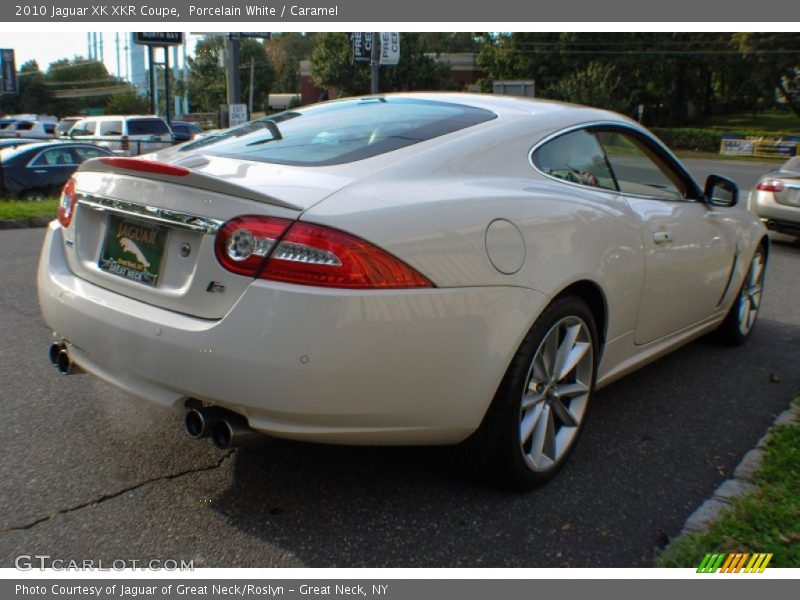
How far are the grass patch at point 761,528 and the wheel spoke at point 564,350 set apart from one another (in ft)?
2.59

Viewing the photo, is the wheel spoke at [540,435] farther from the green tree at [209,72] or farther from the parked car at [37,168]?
the green tree at [209,72]

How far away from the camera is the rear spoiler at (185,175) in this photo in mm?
2564

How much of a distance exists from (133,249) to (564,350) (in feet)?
5.70

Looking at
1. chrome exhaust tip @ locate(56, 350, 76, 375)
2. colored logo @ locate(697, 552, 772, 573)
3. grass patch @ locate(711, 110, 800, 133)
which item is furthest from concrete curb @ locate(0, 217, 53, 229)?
grass patch @ locate(711, 110, 800, 133)

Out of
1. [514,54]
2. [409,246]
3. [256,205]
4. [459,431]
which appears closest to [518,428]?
[459,431]

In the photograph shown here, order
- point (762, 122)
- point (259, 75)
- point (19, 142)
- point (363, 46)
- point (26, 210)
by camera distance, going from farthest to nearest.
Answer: point (259, 75)
point (762, 122)
point (363, 46)
point (19, 142)
point (26, 210)

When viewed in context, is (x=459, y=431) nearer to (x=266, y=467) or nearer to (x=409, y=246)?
(x=409, y=246)

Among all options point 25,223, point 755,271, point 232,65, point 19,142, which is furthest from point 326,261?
point 19,142

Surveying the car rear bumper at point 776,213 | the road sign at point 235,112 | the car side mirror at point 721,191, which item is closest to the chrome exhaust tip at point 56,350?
the car side mirror at point 721,191

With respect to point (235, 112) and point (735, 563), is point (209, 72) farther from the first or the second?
point (735, 563)

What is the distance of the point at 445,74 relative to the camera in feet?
190

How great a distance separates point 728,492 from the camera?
3062 mm

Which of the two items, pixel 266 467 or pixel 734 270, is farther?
pixel 734 270

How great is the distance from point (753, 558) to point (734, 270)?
8.43ft
